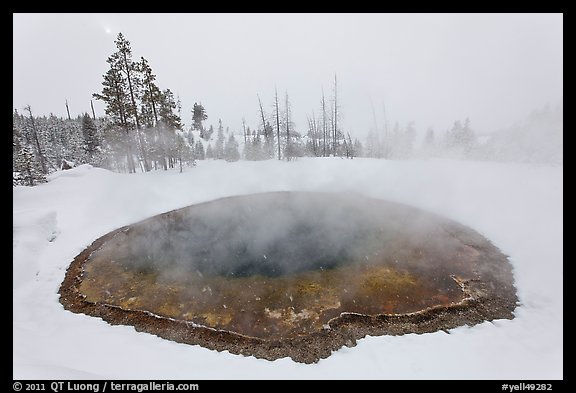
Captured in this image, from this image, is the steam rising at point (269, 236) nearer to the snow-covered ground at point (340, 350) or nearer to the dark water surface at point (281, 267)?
the dark water surface at point (281, 267)

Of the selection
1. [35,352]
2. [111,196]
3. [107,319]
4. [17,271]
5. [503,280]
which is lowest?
[503,280]

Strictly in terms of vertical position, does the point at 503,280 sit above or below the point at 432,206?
below

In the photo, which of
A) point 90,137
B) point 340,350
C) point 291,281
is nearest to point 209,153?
point 90,137

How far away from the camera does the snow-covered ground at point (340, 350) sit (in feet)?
18.0

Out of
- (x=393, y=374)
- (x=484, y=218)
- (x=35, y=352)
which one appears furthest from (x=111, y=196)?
(x=484, y=218)

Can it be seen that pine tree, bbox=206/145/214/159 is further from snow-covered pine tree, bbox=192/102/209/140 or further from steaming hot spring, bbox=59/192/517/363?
steaming hot spring, bbox=59/192/517/363

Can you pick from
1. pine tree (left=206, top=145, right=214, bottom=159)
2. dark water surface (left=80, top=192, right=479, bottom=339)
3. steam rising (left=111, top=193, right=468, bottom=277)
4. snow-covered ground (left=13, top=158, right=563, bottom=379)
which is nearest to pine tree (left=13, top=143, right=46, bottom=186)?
snow-covered ground (left=13, top=158, right=563, bottom=379)

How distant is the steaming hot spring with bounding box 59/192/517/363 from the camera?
7.07 m

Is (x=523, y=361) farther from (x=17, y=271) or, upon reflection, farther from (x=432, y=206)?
(x=17, y=271)

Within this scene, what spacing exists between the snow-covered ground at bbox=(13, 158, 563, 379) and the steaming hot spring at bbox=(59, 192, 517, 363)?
430 mm

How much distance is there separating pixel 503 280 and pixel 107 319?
12.4 metres

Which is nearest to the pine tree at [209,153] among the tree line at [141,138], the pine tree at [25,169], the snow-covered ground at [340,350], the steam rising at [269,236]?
the tree line at [141,138]

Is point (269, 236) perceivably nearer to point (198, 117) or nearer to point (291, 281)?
point (291, 281)

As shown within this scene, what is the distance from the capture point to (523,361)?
5637 mm
